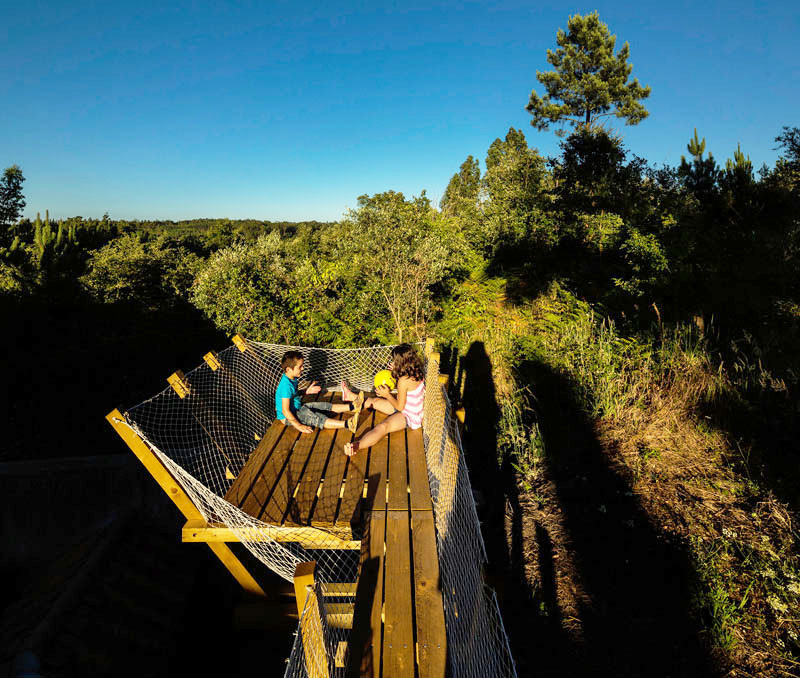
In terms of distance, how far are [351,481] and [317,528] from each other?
434 mm

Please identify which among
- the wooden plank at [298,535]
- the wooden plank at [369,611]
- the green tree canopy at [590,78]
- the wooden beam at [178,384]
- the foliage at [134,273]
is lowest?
the wooden plank at [298,535]

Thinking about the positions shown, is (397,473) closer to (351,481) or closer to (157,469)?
(351,481)

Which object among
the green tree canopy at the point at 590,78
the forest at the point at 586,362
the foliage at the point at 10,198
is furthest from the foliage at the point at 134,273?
the green tree canopy at the point at 590,78

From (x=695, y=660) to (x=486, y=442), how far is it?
8.89 ft

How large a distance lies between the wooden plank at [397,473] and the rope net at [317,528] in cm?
23

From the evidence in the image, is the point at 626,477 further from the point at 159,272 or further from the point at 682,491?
the point at 159,272

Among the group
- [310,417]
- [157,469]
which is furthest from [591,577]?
[157,469]

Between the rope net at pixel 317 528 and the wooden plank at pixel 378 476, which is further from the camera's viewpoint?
the wooden plank at pixel 378 476

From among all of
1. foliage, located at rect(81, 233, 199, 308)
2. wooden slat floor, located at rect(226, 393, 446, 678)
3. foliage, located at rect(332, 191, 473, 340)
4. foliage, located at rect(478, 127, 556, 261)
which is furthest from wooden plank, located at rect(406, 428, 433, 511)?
foliage, located at rect(81, 233, 199, 308)

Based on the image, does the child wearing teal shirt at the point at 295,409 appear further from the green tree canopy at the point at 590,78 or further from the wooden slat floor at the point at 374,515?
the green tree canopy at the point at 590,78

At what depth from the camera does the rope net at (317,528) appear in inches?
62.9

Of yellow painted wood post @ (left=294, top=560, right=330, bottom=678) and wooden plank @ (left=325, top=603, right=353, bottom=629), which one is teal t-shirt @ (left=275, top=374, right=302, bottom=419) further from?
yellow painted wood post @ (left=294, top=560, right=330, bottom=678)

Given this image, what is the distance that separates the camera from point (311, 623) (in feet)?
4.59

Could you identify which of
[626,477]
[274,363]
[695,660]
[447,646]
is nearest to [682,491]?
[626,477]
